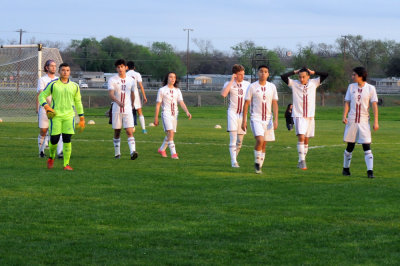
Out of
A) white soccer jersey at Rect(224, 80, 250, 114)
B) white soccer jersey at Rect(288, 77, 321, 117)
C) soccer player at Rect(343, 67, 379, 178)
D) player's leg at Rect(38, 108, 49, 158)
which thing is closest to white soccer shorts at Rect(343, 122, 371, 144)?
soccer player at Rect(343, 67, 379, 178)

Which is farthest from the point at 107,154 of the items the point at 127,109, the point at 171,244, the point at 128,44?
the point at 128,44

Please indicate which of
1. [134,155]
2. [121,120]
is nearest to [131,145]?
[134,155]

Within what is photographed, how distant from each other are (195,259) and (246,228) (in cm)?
169

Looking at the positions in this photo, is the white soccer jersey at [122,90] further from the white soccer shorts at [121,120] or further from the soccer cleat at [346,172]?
the soccer cleat at [346,172]

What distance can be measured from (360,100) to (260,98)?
1.90m

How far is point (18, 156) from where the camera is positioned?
1788 centimetres

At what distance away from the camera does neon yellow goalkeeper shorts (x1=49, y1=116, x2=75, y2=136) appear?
48.2 feet

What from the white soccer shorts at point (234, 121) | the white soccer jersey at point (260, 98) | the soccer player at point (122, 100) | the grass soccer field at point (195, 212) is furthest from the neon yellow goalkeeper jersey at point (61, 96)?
the white soccer jersey at point (260, 98)

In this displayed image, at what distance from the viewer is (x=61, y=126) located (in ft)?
48.4

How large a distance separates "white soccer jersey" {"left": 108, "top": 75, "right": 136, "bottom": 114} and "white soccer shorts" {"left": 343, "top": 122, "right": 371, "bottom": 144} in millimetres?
5381

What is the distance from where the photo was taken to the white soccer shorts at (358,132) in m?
14.1

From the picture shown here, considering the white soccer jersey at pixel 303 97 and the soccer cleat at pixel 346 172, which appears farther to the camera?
the white soccer jersey at pixel 303 97

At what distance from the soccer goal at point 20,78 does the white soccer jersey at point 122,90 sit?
46.3 ft

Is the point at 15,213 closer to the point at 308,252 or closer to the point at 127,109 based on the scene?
the point at 308,252
